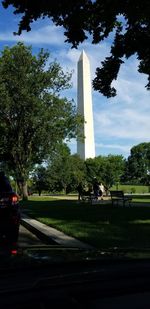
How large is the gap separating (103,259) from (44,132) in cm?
5026

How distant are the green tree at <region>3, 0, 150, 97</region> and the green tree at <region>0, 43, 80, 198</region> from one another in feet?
110

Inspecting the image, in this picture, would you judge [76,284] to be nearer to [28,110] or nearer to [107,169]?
[28,110]

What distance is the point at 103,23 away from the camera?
17375 millimetres

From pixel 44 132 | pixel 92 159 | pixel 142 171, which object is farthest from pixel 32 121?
pixel 142 171

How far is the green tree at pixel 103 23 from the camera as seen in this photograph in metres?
14.4

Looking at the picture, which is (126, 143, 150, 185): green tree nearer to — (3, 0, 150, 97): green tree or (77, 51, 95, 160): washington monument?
(77, 51, 95, 160): washington monument

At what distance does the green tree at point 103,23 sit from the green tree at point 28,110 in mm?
33480

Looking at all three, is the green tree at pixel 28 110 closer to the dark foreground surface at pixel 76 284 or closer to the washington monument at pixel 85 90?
the washington monument at pixel 85 90

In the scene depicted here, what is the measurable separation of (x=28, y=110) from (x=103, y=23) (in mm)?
36256

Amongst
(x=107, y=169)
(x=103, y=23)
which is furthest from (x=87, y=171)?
(x=103, y=23)

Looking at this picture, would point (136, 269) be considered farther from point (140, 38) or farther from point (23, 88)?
point (23, 88)

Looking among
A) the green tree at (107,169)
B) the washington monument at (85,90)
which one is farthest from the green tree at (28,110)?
the green tree at (107,169)

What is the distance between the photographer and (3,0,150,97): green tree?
14422 millimetres

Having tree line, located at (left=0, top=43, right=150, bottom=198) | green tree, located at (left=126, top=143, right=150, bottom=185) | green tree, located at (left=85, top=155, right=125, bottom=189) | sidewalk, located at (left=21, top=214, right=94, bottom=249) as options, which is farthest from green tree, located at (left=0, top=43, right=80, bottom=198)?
green tree, located at (left=126, top=143, right=150, bottom=185)
